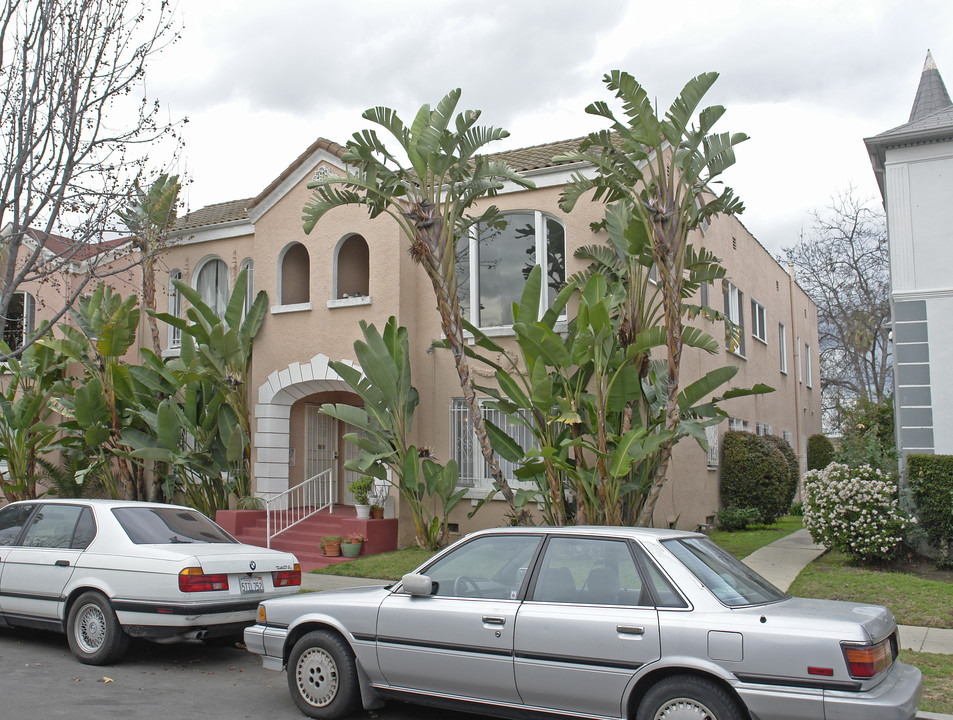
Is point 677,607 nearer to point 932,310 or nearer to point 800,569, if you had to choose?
point 800,569

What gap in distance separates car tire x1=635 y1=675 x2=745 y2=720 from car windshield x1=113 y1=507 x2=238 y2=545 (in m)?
5.01

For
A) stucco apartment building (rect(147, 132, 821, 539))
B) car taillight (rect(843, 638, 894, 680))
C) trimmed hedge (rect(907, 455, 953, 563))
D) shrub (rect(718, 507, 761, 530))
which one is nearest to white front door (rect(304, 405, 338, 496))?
stucco apartment building (rect(147, 132, 821, 539))

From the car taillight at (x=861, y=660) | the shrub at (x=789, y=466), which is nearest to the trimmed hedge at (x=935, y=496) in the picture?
the shrub at (x=789, y=466)

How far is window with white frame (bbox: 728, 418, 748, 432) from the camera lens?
18844 millimetres

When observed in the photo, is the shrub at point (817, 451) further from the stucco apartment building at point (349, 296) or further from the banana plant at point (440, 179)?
the banana plant at point (440, 179)

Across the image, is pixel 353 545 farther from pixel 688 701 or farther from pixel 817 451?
pixel 817 451

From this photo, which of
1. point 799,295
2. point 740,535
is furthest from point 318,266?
point 799,295

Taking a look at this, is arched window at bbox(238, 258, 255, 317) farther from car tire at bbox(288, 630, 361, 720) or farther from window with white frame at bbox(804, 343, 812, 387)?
window with white frame at bbox(804, 343, 812, 387)

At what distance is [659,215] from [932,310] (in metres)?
4.81

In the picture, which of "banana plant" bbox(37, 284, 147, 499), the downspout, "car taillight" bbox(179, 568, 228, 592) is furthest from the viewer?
the downspout

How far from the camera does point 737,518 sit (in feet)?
56.4

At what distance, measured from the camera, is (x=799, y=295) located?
2789 cm

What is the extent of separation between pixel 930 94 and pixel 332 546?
12464 mm

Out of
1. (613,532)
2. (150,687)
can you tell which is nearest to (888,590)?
(613,532)
